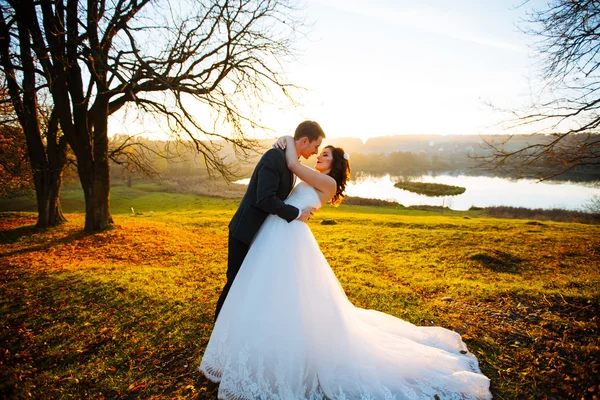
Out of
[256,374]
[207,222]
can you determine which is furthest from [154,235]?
[256,374]

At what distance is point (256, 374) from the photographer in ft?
10.5

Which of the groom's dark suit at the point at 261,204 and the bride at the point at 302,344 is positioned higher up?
the groom's dark suit at the point at 261,204

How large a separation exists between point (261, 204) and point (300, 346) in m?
1.63

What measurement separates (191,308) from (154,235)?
28.1 feet

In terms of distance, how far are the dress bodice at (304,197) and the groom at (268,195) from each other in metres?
0.08

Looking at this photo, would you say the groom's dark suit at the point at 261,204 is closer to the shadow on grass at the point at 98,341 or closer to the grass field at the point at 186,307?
the shadow on grass at the point at 98,341

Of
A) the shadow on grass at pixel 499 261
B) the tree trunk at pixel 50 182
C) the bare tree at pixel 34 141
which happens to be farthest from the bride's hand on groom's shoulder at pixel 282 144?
the tree trunk at pixel 50 182

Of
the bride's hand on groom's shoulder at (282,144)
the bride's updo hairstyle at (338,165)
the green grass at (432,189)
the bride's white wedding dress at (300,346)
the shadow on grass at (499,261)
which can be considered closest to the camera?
the bride's white wedding dress at (300,346)

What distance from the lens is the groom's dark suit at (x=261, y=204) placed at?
3.38 m

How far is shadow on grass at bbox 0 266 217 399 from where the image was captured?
3.56 meters

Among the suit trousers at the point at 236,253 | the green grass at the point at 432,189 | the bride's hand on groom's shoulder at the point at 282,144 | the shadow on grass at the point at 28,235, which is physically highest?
the bride's hand on groom's shoulder at the point at 282,144

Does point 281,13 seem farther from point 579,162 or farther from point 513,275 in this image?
point 513,275

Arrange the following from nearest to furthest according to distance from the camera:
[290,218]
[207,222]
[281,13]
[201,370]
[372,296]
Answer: [290,218] → [201,370] → [372,296] → [281,13] → [207,222]

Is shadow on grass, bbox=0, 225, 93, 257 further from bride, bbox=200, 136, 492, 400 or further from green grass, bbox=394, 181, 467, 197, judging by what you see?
green grass, bbox=394, 181, 467, 197
